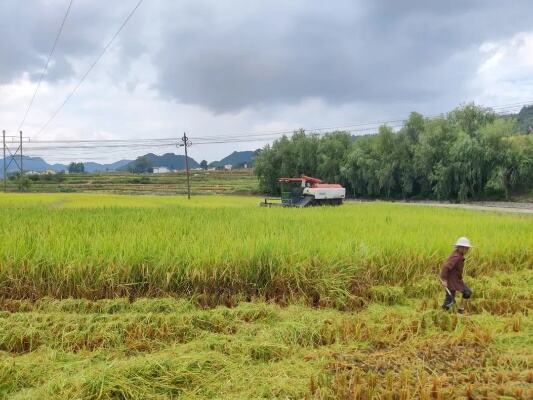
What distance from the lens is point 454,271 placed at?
5.31m

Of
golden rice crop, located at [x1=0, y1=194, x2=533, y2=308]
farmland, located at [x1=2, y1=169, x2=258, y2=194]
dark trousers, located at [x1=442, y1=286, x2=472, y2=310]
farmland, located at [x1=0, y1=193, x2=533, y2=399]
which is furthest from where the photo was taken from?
farmland, located at [x1=2, y1=169, x2=258, y2=194]

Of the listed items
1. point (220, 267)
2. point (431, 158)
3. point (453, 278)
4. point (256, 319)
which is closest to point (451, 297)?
point (453, 278)

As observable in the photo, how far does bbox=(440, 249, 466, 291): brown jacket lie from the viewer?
5223mm

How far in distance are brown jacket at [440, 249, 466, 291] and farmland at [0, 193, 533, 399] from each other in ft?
1.34

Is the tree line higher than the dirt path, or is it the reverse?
the tree line

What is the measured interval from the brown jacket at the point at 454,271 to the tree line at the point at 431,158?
28337 mm

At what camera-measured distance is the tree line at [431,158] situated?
30828 mm

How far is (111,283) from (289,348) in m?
2.78

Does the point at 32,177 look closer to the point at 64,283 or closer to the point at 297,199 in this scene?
the point at 297,199

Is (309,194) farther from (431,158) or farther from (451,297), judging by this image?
(431,158)

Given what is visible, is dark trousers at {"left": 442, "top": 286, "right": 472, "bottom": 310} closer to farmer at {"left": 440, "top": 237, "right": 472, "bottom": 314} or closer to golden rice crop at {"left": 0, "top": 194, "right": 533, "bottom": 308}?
farmer at {"left": 440, "top": 237, "right": 472, "bottom": 314}

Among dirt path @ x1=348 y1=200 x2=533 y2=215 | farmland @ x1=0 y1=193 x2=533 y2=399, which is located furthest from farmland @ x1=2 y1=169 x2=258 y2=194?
farmland @ x1=0 y1=193 x2=533 y2=399

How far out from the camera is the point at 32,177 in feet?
237

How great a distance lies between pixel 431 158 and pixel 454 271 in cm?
3242
